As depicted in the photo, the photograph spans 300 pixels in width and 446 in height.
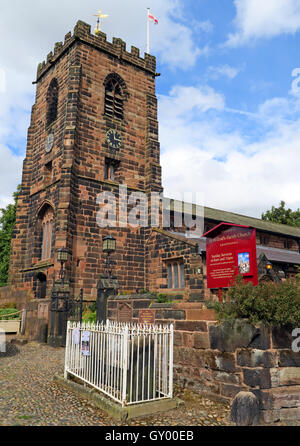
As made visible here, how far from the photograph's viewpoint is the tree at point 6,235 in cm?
3262

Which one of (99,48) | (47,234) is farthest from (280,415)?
(99,48)

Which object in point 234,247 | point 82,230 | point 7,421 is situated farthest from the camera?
point 82,230

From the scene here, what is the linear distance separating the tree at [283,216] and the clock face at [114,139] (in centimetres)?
2860

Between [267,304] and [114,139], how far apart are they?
1695cm

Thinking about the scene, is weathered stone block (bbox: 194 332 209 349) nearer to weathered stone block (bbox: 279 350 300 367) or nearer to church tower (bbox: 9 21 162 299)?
weathered stone block (bbox: 279 350 300 367)

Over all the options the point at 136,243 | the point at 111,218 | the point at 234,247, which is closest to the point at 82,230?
the point at 111,218

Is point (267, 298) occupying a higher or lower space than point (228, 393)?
higher

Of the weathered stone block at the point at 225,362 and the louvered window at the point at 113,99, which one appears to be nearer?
the weathered stone block at the point at 225,362

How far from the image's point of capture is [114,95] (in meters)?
22.3

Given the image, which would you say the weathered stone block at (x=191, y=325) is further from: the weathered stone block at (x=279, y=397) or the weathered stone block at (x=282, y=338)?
the weathered stone block at (x=279, y=397)

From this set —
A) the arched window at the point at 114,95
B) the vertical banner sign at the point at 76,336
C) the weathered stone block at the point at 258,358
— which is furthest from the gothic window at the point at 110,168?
the weathered stone block at the point at 258,358

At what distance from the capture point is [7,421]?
17.7 ft

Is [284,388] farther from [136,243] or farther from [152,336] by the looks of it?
[136,243]
